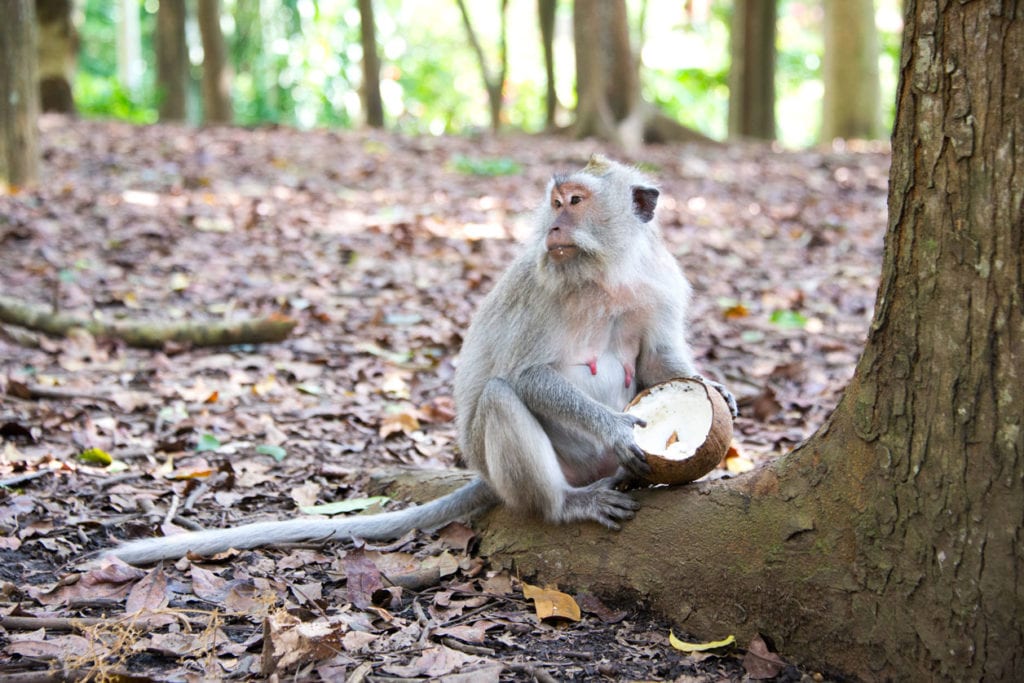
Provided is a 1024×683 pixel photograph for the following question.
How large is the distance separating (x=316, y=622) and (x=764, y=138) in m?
13.6

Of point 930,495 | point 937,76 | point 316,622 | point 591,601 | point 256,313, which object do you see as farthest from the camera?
point 256,313

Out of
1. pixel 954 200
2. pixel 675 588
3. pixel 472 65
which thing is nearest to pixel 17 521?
pixel 675 588

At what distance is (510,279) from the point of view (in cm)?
408

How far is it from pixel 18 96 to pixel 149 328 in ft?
10.8

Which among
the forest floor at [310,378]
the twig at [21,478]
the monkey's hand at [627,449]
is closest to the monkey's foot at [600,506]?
the monkey's hand at [627,449]

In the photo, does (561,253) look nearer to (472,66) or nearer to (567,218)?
(567,218)

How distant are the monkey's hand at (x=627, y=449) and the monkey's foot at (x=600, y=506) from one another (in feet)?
0.35

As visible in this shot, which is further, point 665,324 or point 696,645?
point 665,324

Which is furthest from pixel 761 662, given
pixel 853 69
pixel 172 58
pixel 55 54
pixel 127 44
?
pixel 127 44

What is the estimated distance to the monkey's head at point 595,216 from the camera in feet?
12.6

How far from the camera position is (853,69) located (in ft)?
47.5

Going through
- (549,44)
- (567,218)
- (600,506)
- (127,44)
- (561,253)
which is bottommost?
(600,506)

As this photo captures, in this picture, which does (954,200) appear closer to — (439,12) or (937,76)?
(937,76)

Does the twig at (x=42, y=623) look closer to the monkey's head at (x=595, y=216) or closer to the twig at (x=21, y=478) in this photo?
the twig at (x=21, y=478)
